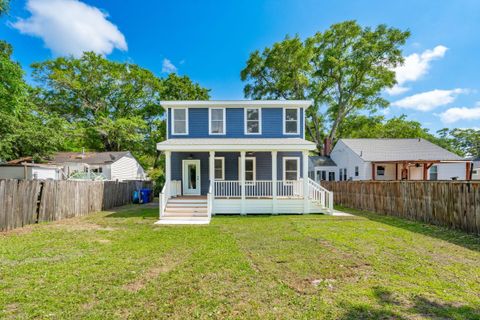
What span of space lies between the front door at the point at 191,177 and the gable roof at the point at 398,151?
43.7 ft

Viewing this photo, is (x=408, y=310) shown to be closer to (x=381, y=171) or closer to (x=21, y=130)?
(x=381, y=171)

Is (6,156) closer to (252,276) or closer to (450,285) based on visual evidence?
(252,276)

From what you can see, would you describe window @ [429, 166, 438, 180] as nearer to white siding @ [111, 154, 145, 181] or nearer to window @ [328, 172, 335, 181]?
window @ [328, 172, 335, 181]

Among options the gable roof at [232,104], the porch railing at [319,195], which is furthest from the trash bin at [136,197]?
the porch railing at [319,195]

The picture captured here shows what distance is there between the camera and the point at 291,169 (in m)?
14.5

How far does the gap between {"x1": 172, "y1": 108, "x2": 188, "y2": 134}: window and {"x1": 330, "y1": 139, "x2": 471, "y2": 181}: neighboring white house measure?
14.0m

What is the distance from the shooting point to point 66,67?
31.1 meters

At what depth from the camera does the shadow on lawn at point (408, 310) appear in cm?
308

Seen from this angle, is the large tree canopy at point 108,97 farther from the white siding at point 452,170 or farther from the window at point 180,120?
the white siding at point 452,170

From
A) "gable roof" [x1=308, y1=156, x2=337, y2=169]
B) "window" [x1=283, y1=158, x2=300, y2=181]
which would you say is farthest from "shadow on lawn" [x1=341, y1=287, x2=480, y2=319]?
"gable roof" [x1=308, y1=156, x2=337, y2=169]

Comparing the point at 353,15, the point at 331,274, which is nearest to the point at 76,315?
the point at 331,274

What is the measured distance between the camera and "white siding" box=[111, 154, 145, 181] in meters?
24.8

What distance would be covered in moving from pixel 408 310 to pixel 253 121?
12414 millimetres

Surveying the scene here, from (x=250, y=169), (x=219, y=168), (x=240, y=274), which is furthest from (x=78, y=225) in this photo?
(x=250, y=169)
